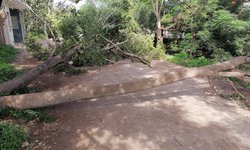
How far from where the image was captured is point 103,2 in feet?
39.3

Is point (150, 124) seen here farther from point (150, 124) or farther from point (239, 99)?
point (239, 99)

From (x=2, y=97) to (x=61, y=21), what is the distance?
16.1ft

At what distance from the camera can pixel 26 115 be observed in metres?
4.62

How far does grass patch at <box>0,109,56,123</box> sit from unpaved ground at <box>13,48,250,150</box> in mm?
208

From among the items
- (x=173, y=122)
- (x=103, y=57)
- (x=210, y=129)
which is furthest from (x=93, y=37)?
(x=210, y=129)

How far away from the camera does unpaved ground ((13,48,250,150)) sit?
3.79 meters

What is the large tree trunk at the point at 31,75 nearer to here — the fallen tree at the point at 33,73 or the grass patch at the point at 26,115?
the fallen tree at the point at 33,73

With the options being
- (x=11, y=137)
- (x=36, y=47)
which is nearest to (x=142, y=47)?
(x=36, y=47)

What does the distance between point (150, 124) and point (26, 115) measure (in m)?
2.59

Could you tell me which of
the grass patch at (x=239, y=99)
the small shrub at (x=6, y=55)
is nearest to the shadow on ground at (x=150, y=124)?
the grass patch at (x=239, y=99)

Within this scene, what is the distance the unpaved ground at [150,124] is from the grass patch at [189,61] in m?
3.91

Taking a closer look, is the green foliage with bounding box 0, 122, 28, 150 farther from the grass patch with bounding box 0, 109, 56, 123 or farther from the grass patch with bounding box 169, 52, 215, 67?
the grass patch with bounding box 169, 52, 215, 67

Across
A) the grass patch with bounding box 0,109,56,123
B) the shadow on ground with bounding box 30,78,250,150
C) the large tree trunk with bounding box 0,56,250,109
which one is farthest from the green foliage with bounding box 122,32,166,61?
the grass patch with bounding box 0,109,56,123

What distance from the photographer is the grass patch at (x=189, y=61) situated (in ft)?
34.3
